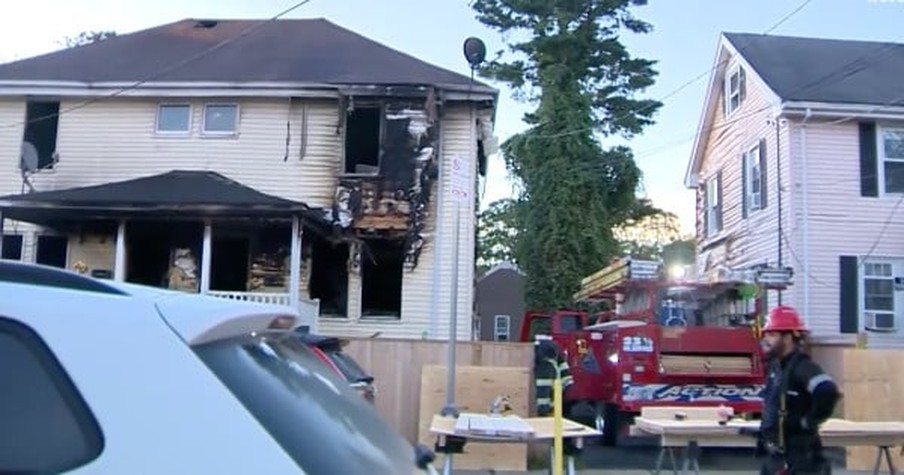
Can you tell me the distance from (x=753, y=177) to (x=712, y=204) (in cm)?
374

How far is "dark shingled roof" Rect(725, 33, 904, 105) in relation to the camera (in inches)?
801

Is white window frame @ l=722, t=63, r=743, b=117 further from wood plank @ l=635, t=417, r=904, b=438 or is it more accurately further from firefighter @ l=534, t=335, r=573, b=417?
wood plank @ l=635, t=417, r=904, b=438

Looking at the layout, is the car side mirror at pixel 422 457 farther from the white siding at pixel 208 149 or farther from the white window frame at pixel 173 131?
the white window frame at pixel 173 131

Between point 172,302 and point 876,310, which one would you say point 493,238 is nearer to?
point 876,310

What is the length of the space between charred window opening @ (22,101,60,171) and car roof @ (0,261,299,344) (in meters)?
18.4

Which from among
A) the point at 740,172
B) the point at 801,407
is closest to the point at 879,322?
the point at 740,172

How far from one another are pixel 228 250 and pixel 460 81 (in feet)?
18.6

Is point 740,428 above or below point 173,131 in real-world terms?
below

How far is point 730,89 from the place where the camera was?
24047mm

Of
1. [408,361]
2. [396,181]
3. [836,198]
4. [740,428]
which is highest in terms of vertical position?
[836,198]

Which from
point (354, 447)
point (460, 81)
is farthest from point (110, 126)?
point (354, 447)

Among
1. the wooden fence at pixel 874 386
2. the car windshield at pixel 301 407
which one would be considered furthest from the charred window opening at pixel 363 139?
the car windshield at pixel 301 407

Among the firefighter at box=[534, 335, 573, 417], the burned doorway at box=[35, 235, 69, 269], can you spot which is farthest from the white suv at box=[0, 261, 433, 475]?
the burned doorway at box=[35, 235, 69, 269]

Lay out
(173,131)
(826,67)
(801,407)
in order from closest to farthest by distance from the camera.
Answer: (801,407) → (173,131) → (826,67)
